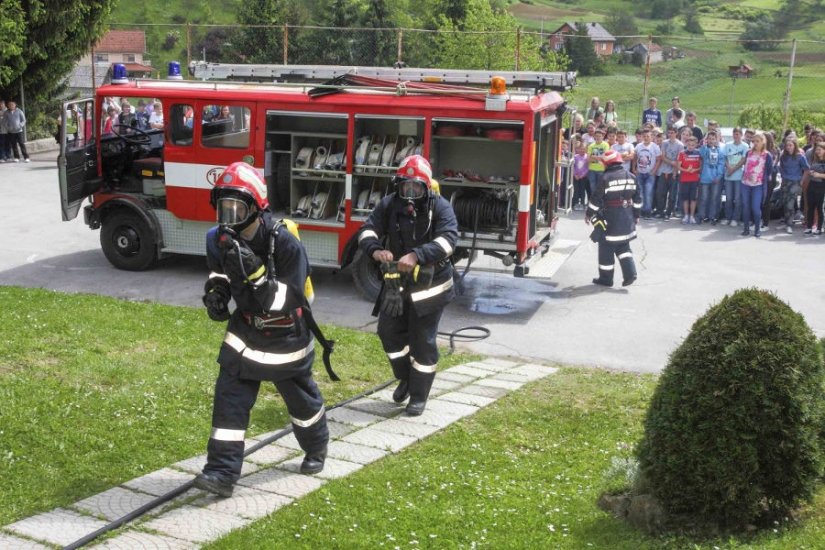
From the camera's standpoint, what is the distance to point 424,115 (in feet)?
37.8

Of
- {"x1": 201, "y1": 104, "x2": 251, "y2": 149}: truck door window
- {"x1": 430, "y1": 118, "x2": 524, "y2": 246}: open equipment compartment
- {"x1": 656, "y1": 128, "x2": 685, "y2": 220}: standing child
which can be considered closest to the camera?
{"x1": 430, "y1": 118, "x2": 524, "y2": 246}: open equipment compartment

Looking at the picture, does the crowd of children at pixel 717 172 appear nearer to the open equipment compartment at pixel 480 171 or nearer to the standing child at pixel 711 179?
the standing child at pixel 711 179

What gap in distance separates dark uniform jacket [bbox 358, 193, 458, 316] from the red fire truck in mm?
3286

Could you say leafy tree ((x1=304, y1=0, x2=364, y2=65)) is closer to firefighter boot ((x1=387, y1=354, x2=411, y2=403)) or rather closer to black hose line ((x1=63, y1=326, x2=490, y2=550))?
black hose line ((x1=63, y1=326, x2=490, y2=550))

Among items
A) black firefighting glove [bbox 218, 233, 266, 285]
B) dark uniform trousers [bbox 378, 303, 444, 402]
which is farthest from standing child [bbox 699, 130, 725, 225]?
black firefighting glove [bbox 218, 233, 266, 285]

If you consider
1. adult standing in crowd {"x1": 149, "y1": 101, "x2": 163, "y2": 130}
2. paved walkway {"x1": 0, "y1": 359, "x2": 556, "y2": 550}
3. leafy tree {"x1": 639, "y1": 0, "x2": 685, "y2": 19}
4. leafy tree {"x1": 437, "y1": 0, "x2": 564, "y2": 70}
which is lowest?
paved walkway {"x1": 0, "y1": 359, "x2": 556, "y2": 550}

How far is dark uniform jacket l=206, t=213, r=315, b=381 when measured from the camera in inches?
231

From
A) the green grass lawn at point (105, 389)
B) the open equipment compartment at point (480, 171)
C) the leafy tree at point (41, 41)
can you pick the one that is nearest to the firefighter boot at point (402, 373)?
the green grass lawn at point (105, 389)

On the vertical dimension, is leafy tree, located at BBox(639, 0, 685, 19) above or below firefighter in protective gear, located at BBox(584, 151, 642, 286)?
above

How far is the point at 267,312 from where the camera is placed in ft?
19.4

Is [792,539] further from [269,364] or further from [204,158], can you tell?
[204,158]

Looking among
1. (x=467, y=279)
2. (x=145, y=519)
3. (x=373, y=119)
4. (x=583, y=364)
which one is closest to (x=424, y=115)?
(x=373, y=119)

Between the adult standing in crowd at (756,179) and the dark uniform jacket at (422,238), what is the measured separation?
984cm

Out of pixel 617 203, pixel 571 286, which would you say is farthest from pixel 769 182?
pixel 571 286
